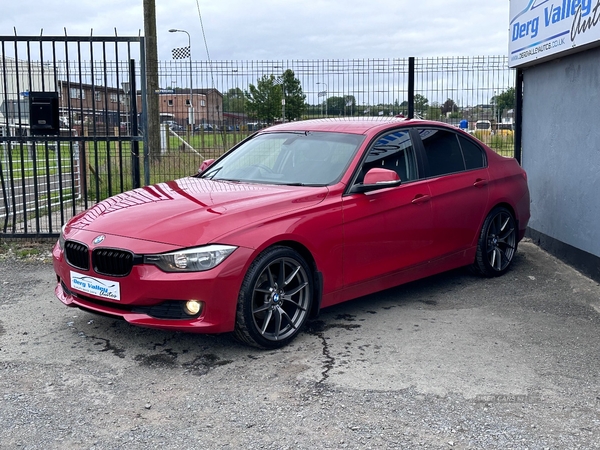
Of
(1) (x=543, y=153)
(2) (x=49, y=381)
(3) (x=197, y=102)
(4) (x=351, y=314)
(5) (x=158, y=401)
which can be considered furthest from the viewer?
(3) (x=197, y=102)

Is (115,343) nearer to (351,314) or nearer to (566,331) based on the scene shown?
(351,314)

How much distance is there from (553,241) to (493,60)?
2987mm

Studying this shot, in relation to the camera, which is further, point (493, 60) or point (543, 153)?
point (493, 60)

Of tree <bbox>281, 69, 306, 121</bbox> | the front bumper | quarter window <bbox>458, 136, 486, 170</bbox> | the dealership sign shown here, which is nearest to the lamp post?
tree <bbox>281, 69, 306, 121</bbox>

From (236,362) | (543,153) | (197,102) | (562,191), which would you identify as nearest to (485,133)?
(543,153)

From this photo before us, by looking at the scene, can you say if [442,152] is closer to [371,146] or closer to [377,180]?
[371,146]

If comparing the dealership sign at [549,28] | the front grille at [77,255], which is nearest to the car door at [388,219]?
the front grille at [77,255]

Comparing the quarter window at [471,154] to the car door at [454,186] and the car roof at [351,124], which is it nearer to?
the car door at [454,186]

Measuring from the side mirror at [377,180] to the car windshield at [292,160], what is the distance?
0.63 ft

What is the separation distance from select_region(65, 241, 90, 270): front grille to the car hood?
12 cm

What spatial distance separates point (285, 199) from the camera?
523cm

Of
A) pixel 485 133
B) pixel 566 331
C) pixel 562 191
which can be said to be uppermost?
pixel 485 133

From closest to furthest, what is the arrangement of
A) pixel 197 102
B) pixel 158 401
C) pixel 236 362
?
pixel 158 401 < pixel 236 362 < pixel 197 102

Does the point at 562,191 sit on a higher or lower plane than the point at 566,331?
higher
